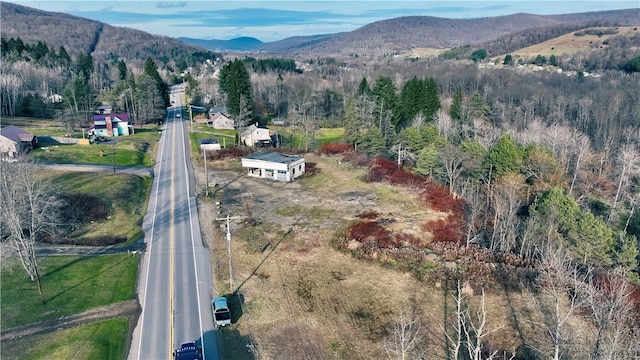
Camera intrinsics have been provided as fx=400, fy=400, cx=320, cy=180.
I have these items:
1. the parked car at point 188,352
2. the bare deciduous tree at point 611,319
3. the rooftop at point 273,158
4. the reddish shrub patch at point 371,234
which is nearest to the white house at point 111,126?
the rooftop at point 273,158

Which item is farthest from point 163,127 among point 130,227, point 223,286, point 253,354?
point 253,354

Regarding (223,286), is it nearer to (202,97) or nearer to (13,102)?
(13,102)

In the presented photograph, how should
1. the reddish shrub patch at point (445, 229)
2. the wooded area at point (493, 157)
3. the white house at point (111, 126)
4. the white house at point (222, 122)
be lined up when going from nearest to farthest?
1. the wooded area at point (493, 157)
2. the reddish shrub patch at point (445, 229)
3. the white house at point (111, 126)
4. the white house at point (222, 122)

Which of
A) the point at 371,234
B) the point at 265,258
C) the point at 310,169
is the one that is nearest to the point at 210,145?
the point at 310,169

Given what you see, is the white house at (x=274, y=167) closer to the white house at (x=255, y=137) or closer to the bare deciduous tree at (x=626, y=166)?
the white house at (x=255, y=137)

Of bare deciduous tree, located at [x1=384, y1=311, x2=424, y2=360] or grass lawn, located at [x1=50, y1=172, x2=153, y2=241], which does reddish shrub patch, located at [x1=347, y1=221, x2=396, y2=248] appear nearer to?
bare deciduous tree, located at [x1=384, y1=311, x2=424, y2=360]

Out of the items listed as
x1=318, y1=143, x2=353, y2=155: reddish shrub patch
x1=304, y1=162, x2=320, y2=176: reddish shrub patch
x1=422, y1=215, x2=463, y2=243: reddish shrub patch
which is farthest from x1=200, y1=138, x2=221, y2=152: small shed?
x1=422, y1=215, x2=463, y2=243: reddish shrub patch
